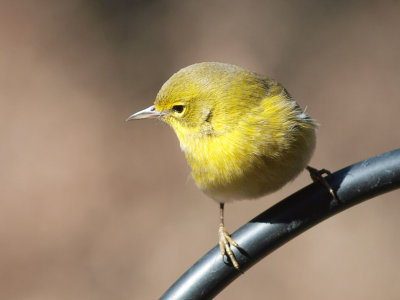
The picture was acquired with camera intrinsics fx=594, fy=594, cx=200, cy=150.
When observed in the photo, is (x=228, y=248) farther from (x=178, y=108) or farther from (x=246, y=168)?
(x=178, y=108)

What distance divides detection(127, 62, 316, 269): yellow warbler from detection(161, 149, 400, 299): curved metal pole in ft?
0.44

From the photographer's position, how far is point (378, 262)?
5.59m

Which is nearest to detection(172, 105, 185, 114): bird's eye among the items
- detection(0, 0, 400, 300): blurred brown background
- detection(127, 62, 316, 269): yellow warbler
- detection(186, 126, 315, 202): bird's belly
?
detection(127, 62, 316, 269): yellow warbler

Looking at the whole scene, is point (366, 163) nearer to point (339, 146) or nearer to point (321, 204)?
point (321, 204)

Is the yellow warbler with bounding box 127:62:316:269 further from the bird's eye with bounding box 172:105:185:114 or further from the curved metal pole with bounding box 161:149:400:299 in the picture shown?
the curved metal pole with bounding box 161:149:400:299

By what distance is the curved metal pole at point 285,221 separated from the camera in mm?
1991

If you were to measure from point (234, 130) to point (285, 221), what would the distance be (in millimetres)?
485

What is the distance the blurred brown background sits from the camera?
18.4ft

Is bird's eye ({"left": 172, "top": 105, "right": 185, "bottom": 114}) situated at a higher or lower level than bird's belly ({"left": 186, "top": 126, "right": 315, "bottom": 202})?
higher

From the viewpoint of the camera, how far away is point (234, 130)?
7.83 ft

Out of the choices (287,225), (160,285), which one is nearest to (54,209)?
(160,285)

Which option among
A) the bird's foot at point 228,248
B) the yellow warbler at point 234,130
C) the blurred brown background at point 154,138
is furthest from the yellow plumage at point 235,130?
the blurred brown background at point 154,138

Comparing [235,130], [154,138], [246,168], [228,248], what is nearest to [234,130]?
[235,130]

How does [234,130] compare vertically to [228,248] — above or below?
above
